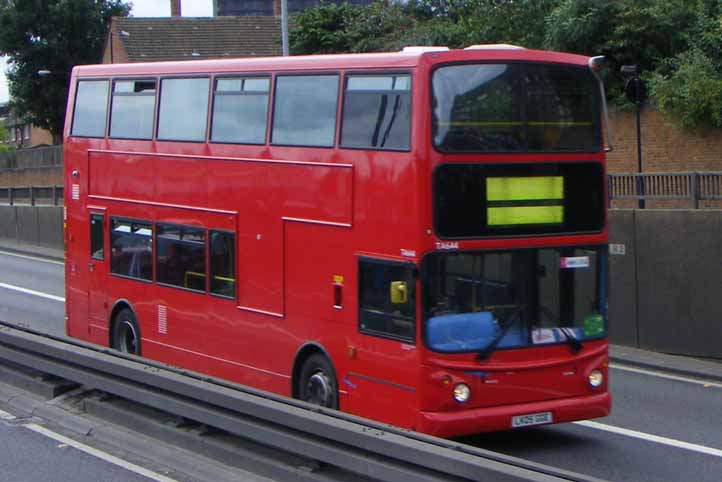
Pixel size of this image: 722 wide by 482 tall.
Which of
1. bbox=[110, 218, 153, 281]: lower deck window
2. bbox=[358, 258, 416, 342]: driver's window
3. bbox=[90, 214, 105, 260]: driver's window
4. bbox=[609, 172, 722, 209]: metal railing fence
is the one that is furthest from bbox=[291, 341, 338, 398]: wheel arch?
bbox=[609, 172, 722, 209]: metal railing fence

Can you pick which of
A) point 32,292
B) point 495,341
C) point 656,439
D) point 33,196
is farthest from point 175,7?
point 495,341

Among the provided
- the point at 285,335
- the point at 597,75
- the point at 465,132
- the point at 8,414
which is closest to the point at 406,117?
the point at 465,132

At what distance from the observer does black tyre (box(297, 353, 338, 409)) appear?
448 inches

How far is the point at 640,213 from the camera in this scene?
59.0ft

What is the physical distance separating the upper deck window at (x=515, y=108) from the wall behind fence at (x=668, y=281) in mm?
6813

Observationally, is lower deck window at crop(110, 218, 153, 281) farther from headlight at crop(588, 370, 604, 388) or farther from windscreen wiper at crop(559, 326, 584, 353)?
headlight at crop(588, 370, 604, 388)

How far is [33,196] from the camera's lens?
37.5 meters

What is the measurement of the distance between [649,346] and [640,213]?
7.00ft

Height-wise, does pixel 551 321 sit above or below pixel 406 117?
below

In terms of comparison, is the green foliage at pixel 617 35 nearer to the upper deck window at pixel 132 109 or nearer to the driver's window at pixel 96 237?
the upper deck window at pixel 132 109

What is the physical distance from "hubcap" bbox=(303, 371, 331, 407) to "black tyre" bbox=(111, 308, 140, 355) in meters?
4.49

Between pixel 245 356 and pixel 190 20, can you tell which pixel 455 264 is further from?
pixel 190 20

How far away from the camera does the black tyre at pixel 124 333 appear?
1564 centimetres

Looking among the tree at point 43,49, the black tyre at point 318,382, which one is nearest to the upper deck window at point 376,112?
the black tyre at point 318,382
